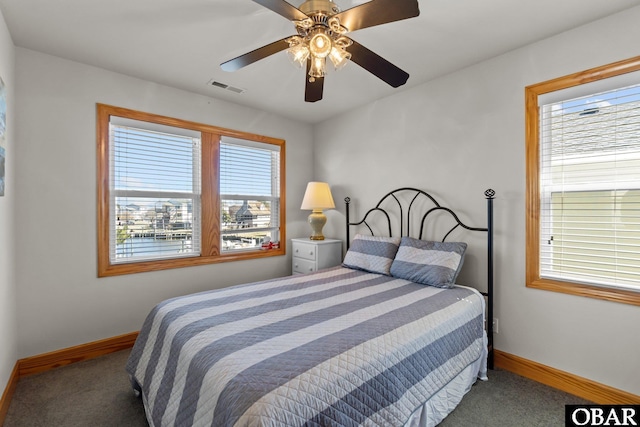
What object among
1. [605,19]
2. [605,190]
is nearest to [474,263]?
[605,190]

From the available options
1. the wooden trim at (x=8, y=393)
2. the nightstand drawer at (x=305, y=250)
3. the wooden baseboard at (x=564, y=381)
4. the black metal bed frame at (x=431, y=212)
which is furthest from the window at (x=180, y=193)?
the wooden baseboard at (x=564, y=381)

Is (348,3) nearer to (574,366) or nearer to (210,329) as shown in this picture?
(210,329)

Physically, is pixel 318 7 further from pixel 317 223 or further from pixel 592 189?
pixel 317 223

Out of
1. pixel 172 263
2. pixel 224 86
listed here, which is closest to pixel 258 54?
pixel 224 86

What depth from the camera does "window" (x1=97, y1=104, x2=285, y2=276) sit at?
107 inches

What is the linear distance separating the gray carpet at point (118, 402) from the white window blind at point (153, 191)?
98cm

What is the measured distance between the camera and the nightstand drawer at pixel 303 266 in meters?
3.50

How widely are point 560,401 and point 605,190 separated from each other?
140 cm

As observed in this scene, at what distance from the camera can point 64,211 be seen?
244 centimetres

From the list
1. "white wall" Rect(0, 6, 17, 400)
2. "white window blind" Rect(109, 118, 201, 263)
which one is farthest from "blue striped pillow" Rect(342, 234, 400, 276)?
"white wall" Rect(0, 6, 17, 400)

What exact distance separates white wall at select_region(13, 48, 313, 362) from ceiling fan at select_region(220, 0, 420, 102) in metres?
1.61

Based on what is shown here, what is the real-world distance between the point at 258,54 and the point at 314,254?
2.25m

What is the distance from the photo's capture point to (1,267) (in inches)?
72.6

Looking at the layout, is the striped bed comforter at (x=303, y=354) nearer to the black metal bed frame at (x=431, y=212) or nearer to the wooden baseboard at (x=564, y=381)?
the black metal bed frame at (x=431, y=212)
